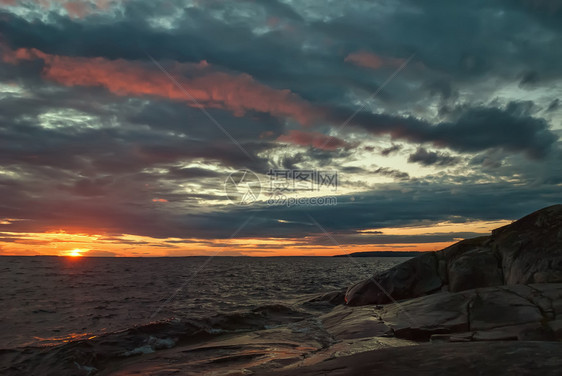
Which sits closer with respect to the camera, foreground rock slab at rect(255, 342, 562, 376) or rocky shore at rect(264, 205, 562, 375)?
foreground rock slab at rect(255, 342, 562, 376)

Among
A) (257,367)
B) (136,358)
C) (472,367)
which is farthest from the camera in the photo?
(136,358)

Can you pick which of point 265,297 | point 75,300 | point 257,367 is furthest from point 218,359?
point 75,300

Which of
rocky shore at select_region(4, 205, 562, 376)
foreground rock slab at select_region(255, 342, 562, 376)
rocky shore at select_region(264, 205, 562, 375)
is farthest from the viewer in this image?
rocky shore at select_region(4, 205, 562, 376)

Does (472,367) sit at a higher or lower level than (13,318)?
higher

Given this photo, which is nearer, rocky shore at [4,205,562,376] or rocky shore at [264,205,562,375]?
rocky shore at [264,205,562,375]

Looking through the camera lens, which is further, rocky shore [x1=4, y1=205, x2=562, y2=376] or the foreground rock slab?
rocky shore [x1=4, y1=205, x2=562, y2=376]

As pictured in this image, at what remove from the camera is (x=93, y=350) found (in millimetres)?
9477

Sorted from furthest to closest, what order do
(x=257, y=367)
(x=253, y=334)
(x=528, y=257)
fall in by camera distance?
(x=253, y=334), (x=528, y=257), (x=257, y=367)

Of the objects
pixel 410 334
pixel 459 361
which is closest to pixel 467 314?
pixel 410 334

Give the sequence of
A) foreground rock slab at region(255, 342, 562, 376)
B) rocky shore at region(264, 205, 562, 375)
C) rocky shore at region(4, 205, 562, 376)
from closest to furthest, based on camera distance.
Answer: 1. foreground rock slab at region(255, 342, 562, 376)
2. rocky shore at region(264, 205, 562, 375)
3. rocky shore at region(4, 205, 562, 376)

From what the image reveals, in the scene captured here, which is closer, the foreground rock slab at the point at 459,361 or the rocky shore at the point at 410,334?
the foreground rock slab at the point at 459,361

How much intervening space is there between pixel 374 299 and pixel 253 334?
18.8 feet

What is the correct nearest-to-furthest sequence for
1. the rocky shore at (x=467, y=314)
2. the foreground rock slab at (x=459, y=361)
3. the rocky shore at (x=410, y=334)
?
the foreground rock slab at (x=459, y=361) → the rocky shore at (x=467, y=314) → the rocky shore at (x=410, y=334)

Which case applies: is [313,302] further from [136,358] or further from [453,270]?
[136,358]
